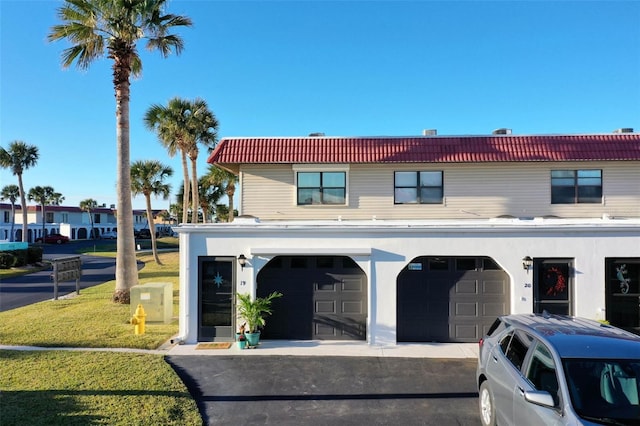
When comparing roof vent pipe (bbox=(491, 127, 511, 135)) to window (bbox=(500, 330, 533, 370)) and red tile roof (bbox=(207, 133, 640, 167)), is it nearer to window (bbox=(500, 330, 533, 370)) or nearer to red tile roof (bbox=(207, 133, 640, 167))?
red tile roof (bbox=(207, 133, 640, 167))

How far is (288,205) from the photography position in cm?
1397

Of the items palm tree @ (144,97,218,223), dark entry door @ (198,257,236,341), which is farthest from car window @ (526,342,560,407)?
palm tree @ (144,97,218,223)

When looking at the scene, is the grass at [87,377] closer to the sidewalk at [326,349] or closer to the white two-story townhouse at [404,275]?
the sidewalk at [326,349]

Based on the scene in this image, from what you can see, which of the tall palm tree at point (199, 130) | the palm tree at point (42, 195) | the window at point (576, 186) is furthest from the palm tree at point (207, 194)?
the palm tree at point (42, 195)

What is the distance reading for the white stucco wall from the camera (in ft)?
32.1

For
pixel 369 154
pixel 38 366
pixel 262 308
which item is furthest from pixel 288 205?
pixel 38 366

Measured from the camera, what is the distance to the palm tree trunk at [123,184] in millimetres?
14617

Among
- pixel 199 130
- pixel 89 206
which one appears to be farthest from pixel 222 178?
pixel 89 206

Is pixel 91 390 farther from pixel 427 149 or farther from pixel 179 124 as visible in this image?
pixel 179 124

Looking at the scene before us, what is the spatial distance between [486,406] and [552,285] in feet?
17.8

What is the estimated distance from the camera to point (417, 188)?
45.7 feet

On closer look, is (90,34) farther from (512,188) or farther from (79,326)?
(512,188)

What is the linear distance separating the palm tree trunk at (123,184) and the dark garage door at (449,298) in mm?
10614

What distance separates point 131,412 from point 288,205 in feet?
28.8
